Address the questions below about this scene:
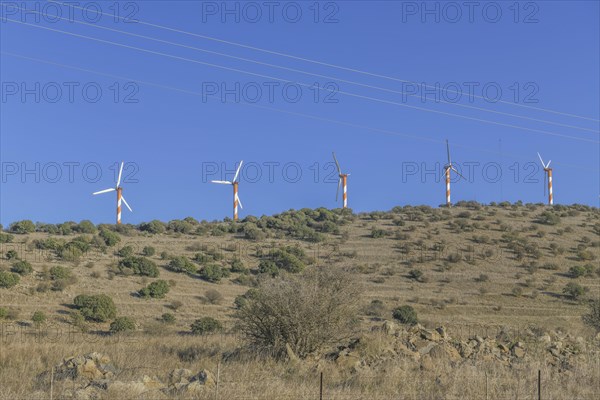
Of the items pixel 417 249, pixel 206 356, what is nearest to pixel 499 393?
pixel 206 356

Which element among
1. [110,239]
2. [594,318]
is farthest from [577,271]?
[110,239]

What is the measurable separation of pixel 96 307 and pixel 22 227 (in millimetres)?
39659

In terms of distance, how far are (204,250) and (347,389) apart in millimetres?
61897

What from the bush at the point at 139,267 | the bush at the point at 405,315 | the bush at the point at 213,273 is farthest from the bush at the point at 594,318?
the bush at the point at 139,267

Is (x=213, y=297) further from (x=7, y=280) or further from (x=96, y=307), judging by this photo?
(x=7, y=280)

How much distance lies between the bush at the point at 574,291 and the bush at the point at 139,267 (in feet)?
124

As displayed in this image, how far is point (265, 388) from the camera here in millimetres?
16656

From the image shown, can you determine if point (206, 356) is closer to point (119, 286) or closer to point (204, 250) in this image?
point (119, 286)

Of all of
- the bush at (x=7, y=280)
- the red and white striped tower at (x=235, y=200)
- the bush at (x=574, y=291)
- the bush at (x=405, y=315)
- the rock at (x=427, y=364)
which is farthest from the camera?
the red and white striped tower at (x=235, y=200)

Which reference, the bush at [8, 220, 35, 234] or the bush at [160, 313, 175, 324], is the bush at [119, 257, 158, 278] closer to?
the bush at [160, 313, 175, 324]

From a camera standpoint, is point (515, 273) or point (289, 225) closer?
point (515, 273)

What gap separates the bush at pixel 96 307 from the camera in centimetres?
4894

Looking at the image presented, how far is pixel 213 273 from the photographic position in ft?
212

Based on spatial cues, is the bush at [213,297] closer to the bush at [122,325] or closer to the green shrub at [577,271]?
the bush at [122,325]
